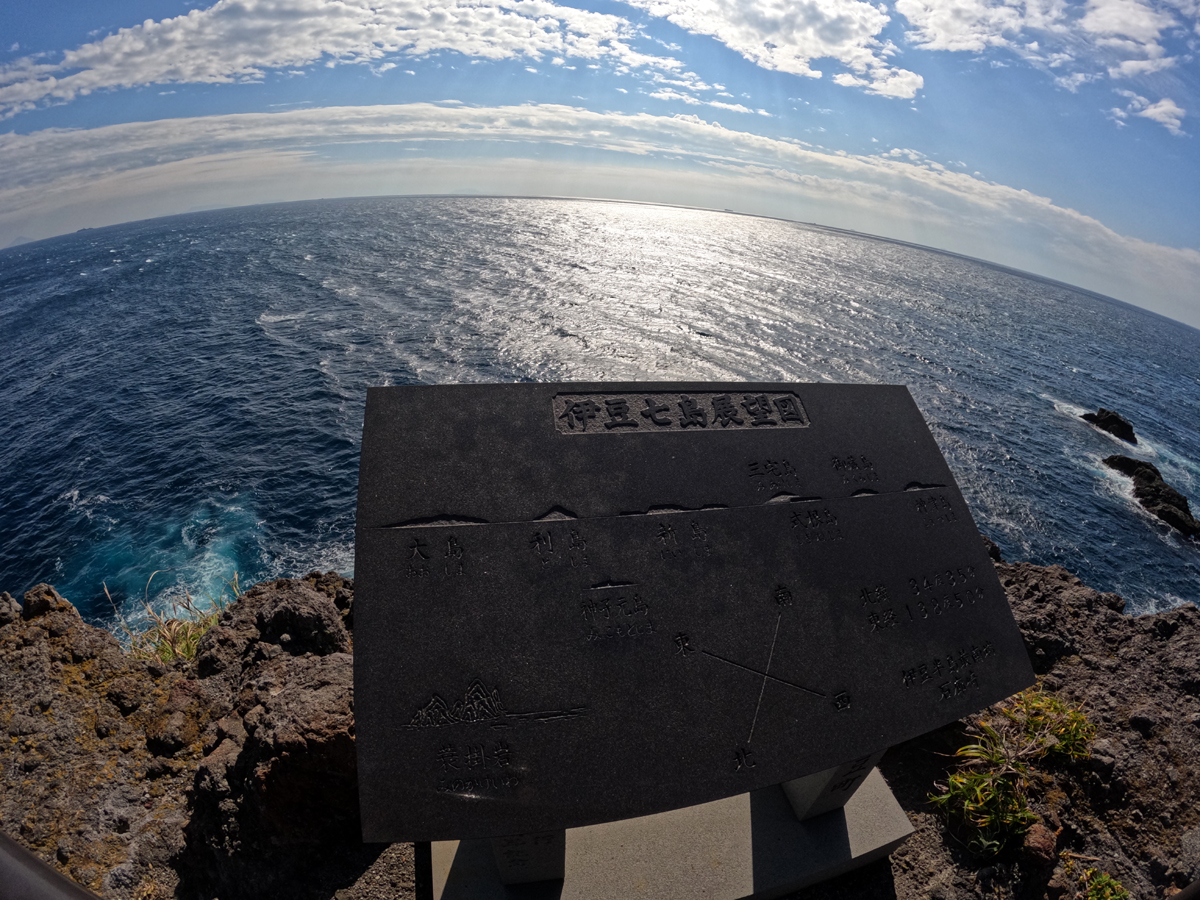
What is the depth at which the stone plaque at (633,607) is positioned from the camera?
482 centimetres

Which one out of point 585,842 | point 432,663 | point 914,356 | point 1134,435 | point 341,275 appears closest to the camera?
point 432,663

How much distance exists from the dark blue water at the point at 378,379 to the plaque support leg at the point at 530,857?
56.1 feet

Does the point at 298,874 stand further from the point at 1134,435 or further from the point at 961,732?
the point at 1134,435

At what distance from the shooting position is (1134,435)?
41.5 metres

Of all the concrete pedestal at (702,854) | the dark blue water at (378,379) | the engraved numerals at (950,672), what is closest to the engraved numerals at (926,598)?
the engraved numerals at (950,672)

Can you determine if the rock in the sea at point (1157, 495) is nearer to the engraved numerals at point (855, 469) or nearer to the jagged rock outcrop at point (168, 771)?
the engraved numerals at point (855, 469)

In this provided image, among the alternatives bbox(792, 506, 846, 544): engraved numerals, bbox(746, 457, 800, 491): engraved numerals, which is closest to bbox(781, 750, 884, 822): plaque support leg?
bbox(792, 506, 846, 544): engraved numerals

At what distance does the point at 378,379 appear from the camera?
3531cm

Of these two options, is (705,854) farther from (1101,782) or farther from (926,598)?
(1101,782)

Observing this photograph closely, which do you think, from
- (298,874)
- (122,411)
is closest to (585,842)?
(298,874)

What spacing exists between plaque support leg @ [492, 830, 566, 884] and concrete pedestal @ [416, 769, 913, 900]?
0.18 meters

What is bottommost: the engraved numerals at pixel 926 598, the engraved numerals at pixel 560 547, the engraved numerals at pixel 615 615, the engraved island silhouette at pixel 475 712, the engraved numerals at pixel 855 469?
the engraved island silhouette at pixel 475 712

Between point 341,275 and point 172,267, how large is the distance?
115 feet

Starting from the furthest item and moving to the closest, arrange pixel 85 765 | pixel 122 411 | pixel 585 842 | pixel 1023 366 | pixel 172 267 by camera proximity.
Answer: pixel 172 267 < pixel 1023 366 < pixel 122 411 < pixel 85 765 < pixel 585 842
